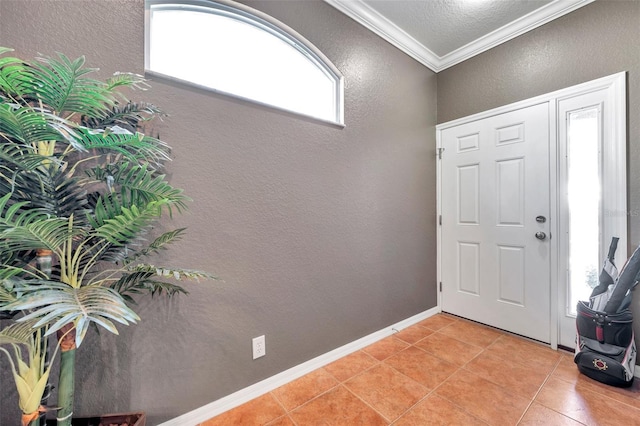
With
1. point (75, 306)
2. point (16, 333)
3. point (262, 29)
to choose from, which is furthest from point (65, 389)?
point (262, 29)

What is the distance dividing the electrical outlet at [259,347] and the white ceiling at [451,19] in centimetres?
248

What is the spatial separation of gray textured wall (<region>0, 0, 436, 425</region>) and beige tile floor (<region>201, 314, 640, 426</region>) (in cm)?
20

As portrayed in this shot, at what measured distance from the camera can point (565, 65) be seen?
2.06 meters

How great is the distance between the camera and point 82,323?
577 millimetres

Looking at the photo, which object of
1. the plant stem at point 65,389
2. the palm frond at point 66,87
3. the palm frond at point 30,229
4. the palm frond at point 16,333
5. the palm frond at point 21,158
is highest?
the palm frond at point 66,87

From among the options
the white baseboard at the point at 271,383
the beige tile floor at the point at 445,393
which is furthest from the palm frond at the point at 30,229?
the beige tile floor at the point at 445,393

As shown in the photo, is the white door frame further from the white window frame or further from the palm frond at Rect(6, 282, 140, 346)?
the palm frond at Rect(6, 282, 140, 346)

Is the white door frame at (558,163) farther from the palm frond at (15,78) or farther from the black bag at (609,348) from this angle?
the palm frond at (15,78)

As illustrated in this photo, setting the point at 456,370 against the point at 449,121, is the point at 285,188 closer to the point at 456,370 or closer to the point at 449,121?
the point at 456,370

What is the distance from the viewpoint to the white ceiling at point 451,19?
2053mm

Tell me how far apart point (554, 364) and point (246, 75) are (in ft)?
9.83

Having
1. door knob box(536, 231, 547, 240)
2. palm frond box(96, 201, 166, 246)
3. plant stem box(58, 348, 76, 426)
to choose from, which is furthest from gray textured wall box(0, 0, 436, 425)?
door knob box(536, 231, 547, 240)

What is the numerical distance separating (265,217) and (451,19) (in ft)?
7.63

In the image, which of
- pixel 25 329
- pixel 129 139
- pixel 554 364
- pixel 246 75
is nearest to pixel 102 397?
pixel 25 329
